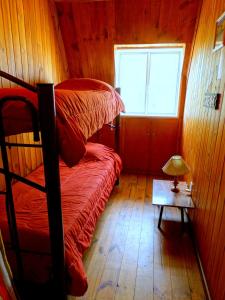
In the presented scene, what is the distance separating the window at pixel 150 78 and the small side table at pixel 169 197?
1377mm

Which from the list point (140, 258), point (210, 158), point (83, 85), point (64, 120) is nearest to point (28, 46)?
point (83, 85)

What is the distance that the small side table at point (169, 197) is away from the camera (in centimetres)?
218

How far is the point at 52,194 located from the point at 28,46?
71.9 inches


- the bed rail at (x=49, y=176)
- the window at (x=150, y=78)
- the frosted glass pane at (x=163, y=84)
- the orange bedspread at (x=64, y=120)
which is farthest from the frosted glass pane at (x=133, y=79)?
the bed rail at (x=49, y=176)

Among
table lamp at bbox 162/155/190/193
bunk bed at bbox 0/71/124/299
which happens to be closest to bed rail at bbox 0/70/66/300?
bunk bed at bbox 0/71/124/299

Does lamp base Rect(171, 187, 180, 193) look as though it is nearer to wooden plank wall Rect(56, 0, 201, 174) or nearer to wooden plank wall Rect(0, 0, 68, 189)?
wooden plank wall Rect(56, 0, 201, 174)

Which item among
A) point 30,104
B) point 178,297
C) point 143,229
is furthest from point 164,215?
point 30,104

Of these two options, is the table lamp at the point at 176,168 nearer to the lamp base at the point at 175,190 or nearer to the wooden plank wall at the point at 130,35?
the lamp base at the point at 175,190

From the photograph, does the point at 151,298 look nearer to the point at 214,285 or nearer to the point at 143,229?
the point at 214,285

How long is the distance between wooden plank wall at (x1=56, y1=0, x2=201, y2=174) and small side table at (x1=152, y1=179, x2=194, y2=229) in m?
1.12

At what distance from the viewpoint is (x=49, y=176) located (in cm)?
108

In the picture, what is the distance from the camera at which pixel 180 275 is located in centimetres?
174

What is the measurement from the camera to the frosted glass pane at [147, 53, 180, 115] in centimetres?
332

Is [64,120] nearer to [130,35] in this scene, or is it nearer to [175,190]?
[175,190]
